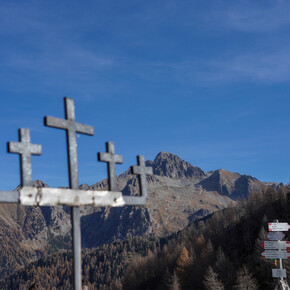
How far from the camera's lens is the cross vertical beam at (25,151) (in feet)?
22.8

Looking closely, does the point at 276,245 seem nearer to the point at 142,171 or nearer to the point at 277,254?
the point at 277,254

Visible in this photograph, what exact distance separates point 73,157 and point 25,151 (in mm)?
924

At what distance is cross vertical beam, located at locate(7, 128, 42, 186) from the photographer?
274 inches

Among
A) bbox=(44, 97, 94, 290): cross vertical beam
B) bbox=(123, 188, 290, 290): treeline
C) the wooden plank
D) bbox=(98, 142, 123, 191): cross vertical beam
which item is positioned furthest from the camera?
bbox=(123, 188, 290, 290): treeline

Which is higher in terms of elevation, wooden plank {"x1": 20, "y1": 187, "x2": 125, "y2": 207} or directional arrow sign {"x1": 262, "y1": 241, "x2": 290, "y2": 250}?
wooden plank {"x1": 20, "y1": 187, "x2": 125, "y2": 207}

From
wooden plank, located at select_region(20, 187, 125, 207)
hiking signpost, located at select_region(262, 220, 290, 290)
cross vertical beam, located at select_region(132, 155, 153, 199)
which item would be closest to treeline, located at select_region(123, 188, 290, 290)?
hiking signpost, located at select_region(262, 220, 290, 290)

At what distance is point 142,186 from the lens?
9.10 meters

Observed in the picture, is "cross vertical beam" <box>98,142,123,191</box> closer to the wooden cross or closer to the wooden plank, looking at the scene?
the wooden plank

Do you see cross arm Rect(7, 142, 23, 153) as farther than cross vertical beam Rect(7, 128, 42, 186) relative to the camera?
No

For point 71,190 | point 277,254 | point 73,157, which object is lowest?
point 277,254

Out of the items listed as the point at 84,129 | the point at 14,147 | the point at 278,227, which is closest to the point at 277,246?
the point at 278,227

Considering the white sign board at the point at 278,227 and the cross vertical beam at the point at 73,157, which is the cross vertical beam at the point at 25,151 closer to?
the cross vertical beam at the point at 73,157

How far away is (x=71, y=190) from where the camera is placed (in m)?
7.76

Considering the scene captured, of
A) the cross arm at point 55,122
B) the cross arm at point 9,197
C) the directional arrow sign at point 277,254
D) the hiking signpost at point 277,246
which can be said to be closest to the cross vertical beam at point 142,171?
the cross arm at point 55,122
